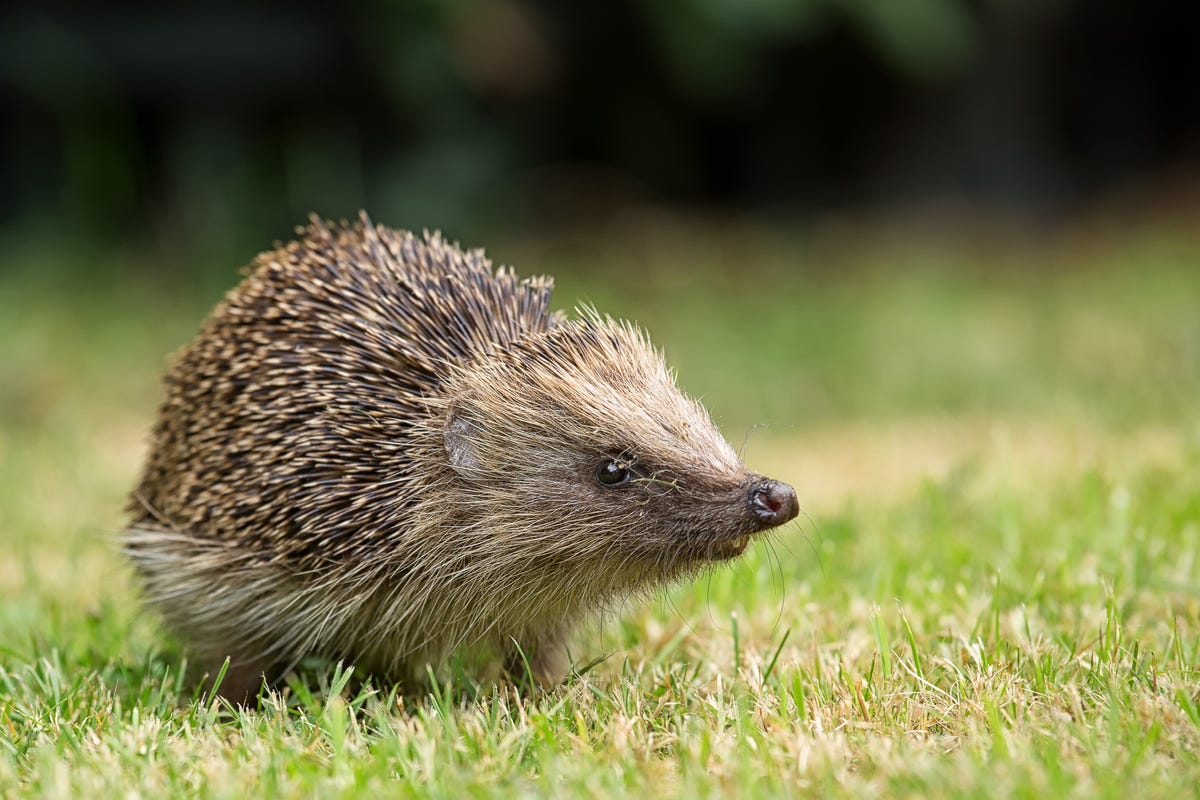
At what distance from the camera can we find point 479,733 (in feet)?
12.0

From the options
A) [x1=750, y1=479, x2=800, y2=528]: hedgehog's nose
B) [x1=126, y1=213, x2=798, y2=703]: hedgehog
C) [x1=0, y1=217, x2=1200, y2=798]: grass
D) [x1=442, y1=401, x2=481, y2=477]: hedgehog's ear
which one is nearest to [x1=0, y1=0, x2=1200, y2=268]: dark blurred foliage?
[x1=0, y1=217, x2=1200, y2=798]: grass

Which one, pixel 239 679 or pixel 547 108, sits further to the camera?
pixel 547 108

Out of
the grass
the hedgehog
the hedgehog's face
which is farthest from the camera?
the hedgehog

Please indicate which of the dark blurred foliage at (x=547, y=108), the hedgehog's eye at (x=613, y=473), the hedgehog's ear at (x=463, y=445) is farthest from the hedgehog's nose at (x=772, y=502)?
the dark blurred foliage at (x=547, y=108)

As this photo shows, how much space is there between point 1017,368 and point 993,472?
9.50 ft

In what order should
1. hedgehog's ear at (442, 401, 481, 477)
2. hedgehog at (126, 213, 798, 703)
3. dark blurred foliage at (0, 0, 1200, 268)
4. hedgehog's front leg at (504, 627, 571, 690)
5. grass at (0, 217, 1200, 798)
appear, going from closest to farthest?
1. grass at (0, 217, 1200, 798)
2. hedgehog at (126, 213, 798, 703)
3. hedgehog's ear at (442, 401, 481, 477)
4. hedgehog's front leg at (504, 627, 571, 690)
5. dark blurred foliage at (0, 0, 1200, 268)

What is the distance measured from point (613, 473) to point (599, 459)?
74mm

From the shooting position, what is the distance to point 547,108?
13602 millimetres

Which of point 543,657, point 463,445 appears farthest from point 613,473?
point 543,657

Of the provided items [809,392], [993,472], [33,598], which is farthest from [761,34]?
[33,598]

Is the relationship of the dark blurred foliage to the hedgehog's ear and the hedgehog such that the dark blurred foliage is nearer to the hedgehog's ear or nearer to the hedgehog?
the hedgehog

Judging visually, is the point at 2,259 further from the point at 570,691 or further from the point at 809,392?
the point at 570,691

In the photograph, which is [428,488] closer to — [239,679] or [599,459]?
[599,459]

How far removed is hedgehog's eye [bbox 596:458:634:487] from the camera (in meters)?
4.14
